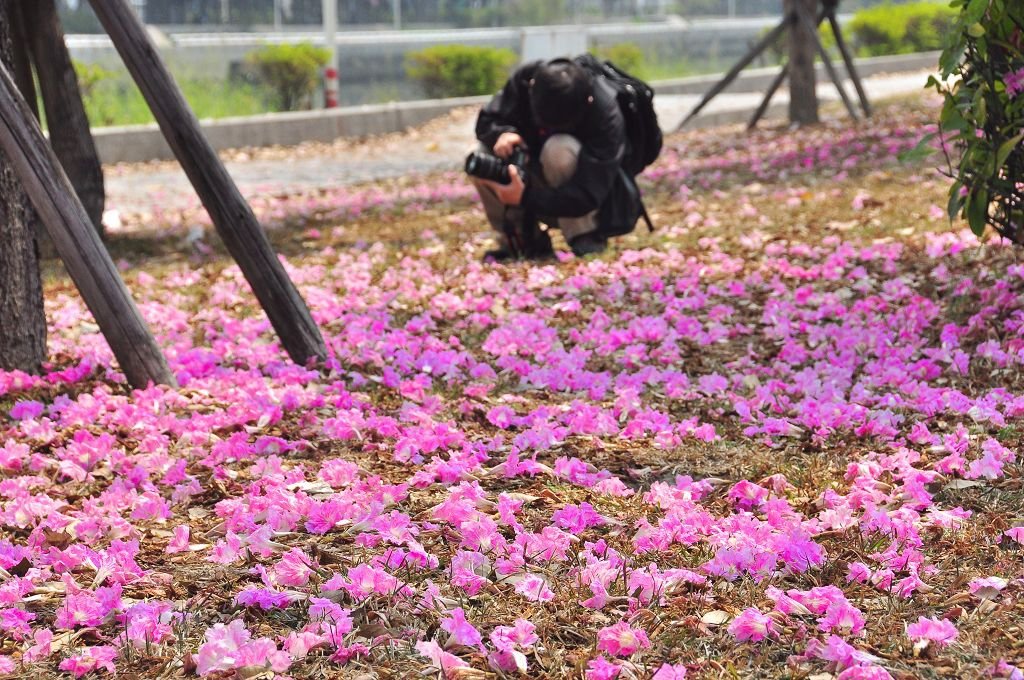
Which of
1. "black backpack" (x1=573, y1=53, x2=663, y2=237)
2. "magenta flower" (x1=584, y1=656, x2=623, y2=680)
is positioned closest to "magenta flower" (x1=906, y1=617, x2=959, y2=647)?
"magenta flower" (x1=584, y1=656, x2=623, y2=680)

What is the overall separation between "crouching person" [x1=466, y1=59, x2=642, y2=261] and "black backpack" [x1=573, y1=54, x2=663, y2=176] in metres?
0.07

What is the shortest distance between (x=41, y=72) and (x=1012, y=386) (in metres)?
5.55

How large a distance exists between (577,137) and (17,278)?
3051 mm

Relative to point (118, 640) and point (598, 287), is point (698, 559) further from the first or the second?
point (598, 287)

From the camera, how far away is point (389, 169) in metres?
12.4

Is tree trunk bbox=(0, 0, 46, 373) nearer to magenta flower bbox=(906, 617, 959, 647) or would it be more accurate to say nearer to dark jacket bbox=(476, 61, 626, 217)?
dark jacket bbox=(476, 61, 626, 217)

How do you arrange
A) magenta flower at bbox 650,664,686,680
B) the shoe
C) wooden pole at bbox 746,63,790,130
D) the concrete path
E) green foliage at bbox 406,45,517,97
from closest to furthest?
magenta flower at bbox 650,664,686,680
the shoe
the concrete path
wooden pole at bbox 746,63,790,130
green foliage at bbox 406,45,517,97

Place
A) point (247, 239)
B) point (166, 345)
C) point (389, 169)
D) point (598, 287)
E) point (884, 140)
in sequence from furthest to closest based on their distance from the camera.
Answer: point (389, 169) < point (884, 140) < point (598, 287) < point (166, 345) < point (247, 239)

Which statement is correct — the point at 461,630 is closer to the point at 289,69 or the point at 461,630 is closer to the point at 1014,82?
the point at 1014,82

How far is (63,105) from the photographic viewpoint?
24.2 ft

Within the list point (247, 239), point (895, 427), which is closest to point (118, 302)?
point (247, 239)

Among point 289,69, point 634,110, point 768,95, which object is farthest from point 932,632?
point 289,69

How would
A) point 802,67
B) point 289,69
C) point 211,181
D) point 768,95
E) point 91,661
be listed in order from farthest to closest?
point 289,69
point 802,67
point 768,95
point 211,181
point 91,661

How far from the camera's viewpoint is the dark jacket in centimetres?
652
